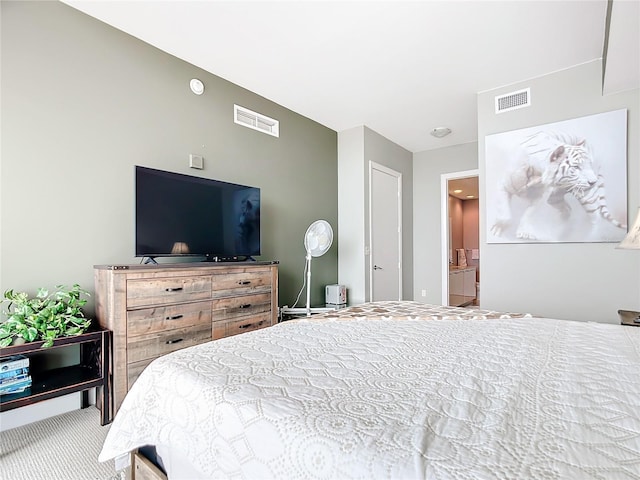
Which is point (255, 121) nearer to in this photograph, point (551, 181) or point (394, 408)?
point (551, 181)

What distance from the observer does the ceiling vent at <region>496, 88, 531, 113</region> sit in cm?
321

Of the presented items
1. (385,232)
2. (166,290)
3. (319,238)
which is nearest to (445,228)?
(385,232)

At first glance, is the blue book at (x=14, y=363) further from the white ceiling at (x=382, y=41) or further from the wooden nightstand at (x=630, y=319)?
the wooden nightstand at (x=630, y=319)

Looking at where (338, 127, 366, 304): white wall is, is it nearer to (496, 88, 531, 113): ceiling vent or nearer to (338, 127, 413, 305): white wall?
(338, 127, 413, 305): white wall

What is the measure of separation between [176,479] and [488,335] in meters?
1.19

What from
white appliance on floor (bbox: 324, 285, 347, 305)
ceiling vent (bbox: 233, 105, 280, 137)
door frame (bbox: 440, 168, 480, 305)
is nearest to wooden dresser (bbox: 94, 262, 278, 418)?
white appliance on floor (bbox: 324, 285, 347, 305)

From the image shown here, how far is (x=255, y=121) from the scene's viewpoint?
354 centimetres

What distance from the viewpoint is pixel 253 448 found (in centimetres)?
69

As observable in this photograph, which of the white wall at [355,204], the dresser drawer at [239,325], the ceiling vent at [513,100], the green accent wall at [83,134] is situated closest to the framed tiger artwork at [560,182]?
the ceiling vent at [513,100]

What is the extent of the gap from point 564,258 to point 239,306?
9.55 ft

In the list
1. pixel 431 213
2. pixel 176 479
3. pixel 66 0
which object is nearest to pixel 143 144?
pixel 66 0

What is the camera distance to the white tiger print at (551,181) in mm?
2850

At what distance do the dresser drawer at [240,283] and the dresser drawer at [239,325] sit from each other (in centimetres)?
22

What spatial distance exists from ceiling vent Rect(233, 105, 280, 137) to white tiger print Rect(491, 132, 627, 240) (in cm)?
248
